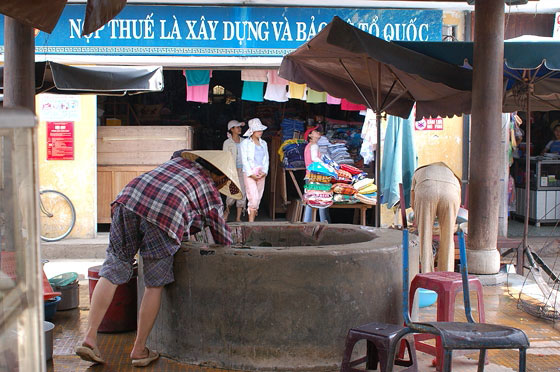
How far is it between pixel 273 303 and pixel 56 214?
6899 millimetres

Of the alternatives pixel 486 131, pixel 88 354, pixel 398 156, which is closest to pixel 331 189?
pixel 398 156

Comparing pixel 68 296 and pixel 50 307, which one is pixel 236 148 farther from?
pixel 50 307

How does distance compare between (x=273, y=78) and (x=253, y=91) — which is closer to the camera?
(x=273, y=78)

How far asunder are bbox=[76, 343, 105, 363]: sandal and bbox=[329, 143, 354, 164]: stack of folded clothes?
7.13 meters

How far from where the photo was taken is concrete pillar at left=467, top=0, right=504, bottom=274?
7090mm

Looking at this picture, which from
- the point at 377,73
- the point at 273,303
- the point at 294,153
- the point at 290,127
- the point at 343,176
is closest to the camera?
the point at 273,303

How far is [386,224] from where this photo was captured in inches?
453

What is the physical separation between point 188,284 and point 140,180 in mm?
835

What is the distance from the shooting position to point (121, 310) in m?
5.64

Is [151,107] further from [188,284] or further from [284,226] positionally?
[188,284]

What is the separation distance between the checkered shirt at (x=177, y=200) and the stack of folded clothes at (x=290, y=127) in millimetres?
7185

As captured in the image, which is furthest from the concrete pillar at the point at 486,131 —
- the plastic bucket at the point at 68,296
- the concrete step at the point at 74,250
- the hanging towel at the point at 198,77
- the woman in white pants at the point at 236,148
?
the concrete step at the point at 74,250

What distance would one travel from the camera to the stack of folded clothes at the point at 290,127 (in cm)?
1214

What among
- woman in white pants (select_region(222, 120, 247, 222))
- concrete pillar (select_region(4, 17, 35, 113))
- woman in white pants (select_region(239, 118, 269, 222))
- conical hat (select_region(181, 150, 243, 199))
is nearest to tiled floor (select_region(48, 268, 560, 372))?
conical hat (select_region(181, 150, 243, 199))
